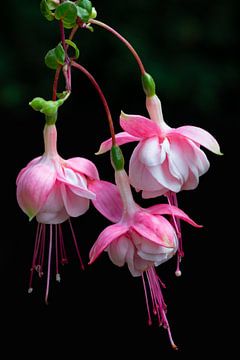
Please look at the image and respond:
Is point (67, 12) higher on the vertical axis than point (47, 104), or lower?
higher

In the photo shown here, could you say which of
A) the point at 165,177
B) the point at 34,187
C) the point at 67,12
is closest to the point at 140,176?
the point at 165,177

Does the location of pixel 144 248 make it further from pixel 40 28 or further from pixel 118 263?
pixel 40 28

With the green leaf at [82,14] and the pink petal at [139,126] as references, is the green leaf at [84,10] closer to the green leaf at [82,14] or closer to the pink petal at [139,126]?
the green leaf at [82,14]

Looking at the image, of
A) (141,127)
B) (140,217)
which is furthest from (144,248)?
(141,127)

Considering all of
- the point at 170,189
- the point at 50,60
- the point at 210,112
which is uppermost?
the point at 50,60

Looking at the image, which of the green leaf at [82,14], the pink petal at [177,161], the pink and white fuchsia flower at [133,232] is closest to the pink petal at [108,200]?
the pink and white fuchsia flower at [133,232]

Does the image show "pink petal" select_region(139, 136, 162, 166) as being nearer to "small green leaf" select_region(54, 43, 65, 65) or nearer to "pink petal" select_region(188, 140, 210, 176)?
"pink petal" select_region(188, 140, 210, 176)

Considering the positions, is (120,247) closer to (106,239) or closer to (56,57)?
(106,239)
